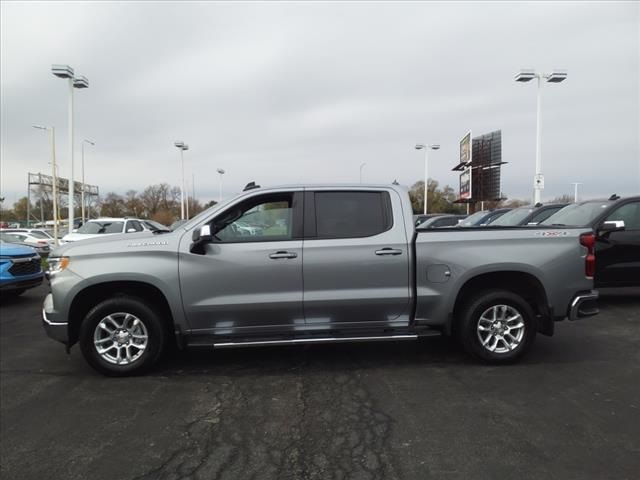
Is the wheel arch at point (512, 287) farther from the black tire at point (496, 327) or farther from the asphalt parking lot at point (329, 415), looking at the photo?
the asphalt parking lot at point (329, 415)

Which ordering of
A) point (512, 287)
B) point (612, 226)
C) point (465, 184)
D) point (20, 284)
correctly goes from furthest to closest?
point (465, 184) < point (20, 284) < point (612, 226) < point (512, 287)

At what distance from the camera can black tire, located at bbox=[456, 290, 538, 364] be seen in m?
A: 5.08

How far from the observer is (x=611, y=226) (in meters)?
7.56

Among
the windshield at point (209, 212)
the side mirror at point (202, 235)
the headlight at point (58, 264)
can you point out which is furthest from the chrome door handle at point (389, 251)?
the headlight at point (58, 264)

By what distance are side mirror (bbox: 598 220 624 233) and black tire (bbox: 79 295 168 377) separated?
22.0ft

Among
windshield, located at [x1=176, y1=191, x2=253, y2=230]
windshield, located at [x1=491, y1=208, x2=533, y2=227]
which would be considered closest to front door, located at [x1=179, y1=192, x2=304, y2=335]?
windshield, located at [x1=176, y1=191, x2=253, y2=230]

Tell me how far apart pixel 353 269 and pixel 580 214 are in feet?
18.0

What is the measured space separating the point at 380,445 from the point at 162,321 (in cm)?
262

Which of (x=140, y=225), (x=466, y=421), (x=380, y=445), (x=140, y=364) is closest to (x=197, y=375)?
(x=140, y=364)

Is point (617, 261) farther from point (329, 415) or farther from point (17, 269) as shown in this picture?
point (17, 269)

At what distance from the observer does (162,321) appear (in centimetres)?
499

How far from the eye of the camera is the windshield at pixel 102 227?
17.0 metres

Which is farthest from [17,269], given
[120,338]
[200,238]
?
[200,238]

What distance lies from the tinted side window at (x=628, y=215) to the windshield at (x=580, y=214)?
180 mm
